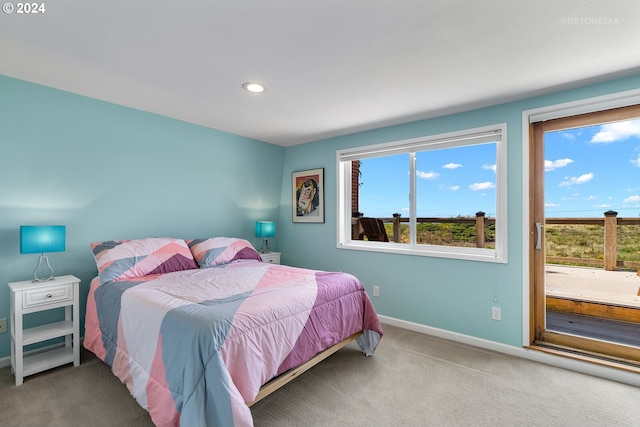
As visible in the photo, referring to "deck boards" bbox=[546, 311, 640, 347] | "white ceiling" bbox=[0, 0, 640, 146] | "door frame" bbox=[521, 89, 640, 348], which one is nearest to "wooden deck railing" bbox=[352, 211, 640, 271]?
"door frame" bbox=[521, 89, 640, 348]

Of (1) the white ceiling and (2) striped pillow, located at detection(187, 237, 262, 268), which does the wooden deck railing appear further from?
(2) striped pillow, located at detection(187, 237, 262, 268)

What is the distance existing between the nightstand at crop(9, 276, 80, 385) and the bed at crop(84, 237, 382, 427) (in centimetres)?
14

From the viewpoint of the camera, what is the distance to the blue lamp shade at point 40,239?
7.48 feet

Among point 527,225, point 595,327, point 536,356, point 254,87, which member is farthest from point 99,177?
point 595,327

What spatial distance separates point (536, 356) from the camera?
270 cm

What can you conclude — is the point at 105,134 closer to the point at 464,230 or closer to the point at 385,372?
the point at 385,372

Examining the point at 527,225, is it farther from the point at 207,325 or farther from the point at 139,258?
the point at 139,258

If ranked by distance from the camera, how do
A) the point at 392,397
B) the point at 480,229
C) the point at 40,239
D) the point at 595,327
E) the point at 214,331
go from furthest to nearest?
the point at 480,229 < the point at 595,327 < the point at 40,239 < the point at 392,397 < the point at 214,331

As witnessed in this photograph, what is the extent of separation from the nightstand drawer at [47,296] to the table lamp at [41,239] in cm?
18

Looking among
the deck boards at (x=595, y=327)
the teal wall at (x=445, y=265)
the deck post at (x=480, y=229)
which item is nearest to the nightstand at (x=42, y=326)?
the teal wall at (x=445, y=265)

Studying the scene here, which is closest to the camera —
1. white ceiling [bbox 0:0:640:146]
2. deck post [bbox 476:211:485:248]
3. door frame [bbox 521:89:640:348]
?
white ceiling [bbox 0:0:640:146]

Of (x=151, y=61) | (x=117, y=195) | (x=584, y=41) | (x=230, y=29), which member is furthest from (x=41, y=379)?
(x=584, y=41)

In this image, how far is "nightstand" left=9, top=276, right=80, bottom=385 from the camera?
2.25 meters

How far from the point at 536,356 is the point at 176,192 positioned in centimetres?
400
